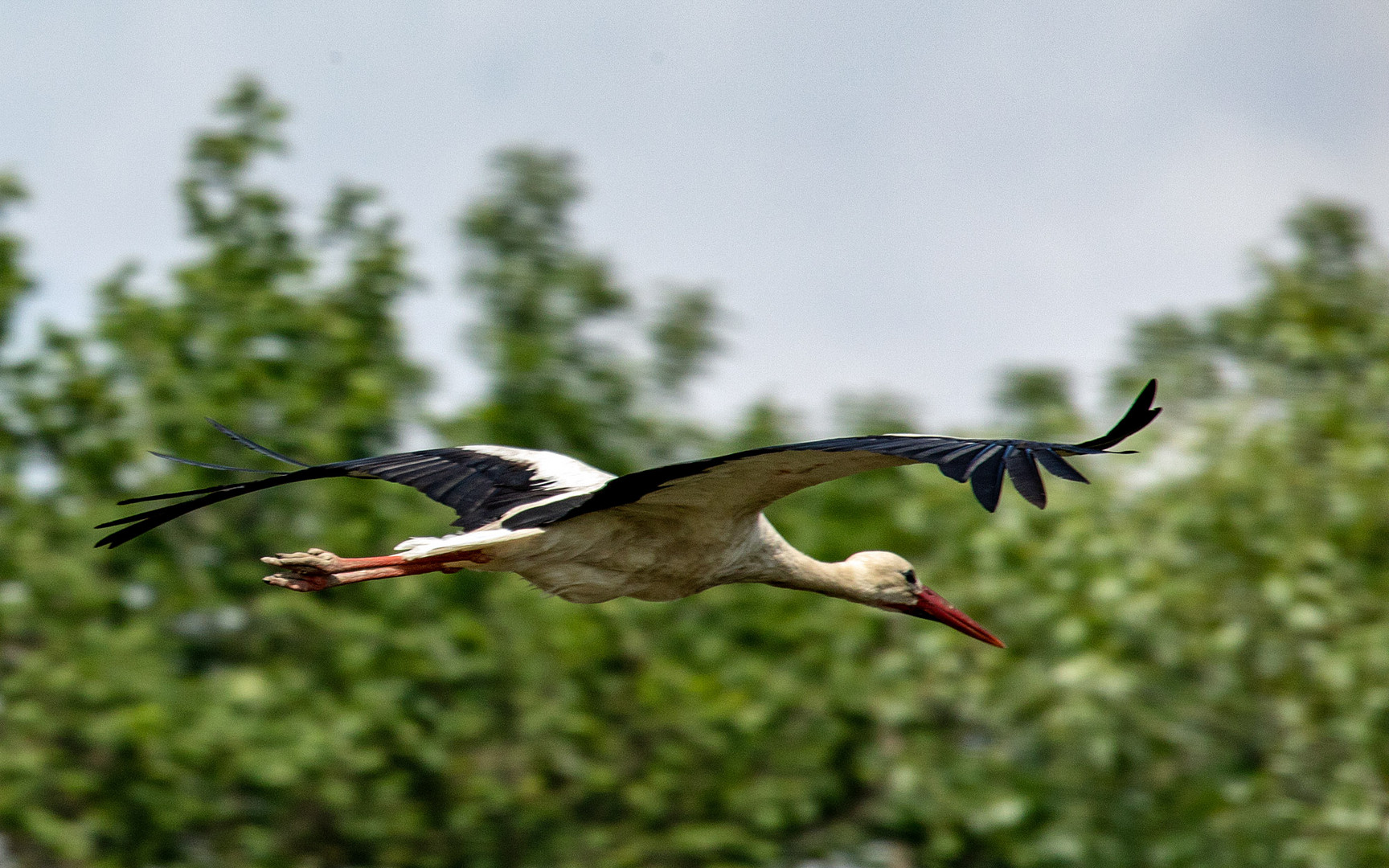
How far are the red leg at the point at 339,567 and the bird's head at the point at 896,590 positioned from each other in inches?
60.5

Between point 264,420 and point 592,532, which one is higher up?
point 264,420

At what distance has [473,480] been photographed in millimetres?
5332

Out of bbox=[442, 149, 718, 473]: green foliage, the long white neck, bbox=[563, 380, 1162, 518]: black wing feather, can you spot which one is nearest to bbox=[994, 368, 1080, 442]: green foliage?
bbox=[442, 149, 718, 473]: green foliage

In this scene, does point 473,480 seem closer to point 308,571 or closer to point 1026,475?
point 308,571

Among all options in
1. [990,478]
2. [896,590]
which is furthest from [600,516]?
[896,590]

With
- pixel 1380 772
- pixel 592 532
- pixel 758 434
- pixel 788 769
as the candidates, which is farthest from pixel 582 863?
pixel 592 532

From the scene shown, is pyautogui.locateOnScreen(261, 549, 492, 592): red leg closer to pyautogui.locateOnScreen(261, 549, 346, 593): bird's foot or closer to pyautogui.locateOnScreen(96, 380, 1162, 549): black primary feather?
pyautogui.locateOnScreen(261, 549, 346, 593): bird's foot

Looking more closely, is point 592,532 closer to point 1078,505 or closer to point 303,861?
point 1078,505

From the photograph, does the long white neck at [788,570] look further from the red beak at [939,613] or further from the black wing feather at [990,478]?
the black wing feather at [990,478]

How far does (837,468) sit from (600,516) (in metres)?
0.75

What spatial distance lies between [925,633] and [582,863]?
2271 millimetres

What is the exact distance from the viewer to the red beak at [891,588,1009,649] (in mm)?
6121

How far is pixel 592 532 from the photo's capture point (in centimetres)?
479

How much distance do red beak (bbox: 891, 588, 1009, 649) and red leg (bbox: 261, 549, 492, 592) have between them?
1791 millimetres
